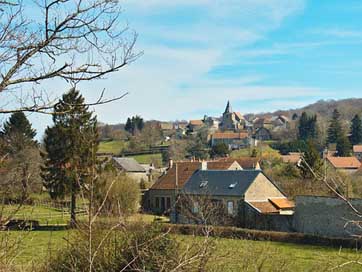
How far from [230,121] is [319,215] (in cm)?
10987

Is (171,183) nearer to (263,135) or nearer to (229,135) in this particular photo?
(229,135)

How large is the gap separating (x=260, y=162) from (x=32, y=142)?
24.9 metres

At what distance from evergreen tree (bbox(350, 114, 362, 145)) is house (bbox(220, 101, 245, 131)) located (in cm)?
4794

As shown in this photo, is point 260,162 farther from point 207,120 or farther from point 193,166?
point 207,120

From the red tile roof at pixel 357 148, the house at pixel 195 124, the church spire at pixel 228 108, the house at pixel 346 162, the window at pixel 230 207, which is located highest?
the church spire at pixel 228 108

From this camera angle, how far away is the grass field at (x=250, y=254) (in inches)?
271

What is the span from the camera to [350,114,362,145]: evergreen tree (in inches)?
3336

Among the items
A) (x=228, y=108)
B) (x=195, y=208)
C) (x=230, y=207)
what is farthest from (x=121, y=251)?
(x=228, y=108)

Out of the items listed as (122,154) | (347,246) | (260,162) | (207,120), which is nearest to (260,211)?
(347,246)

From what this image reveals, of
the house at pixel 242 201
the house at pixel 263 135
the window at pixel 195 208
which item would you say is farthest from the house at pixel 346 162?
the house at pixel 263 135

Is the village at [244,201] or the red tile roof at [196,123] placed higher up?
the red tile roof at [196,123]

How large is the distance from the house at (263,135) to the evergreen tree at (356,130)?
19.6 metres

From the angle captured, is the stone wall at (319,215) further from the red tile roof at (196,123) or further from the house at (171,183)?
the red tile roof at (196,123)

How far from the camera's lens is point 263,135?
106 meters
